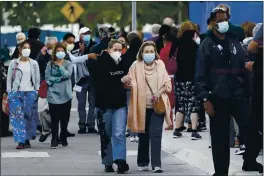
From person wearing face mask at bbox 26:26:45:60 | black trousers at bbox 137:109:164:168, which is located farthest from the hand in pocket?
person wearing face mask at bbox 26:26:45:60

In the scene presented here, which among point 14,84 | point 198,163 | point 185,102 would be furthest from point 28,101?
point 198,163

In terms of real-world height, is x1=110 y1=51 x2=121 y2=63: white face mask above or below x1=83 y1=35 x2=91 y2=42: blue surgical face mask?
below

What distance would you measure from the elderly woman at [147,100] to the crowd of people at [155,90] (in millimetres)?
13

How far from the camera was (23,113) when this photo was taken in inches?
775

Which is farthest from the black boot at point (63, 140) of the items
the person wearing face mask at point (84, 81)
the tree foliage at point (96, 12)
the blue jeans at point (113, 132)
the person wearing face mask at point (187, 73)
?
the tree foliage at point (96, 12)

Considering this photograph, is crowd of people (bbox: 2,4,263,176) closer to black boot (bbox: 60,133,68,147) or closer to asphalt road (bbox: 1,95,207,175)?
black boot (bbox: 60,133,68,147)

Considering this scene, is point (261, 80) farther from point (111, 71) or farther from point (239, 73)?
point (111, 71)

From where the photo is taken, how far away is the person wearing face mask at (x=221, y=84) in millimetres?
13680

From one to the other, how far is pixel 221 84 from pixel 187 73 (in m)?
6.23

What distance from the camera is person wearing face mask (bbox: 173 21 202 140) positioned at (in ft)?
65.3

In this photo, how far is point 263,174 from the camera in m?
13.7

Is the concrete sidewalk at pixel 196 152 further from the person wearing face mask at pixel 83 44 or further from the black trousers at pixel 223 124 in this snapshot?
the person wearing face mask at pixel 83 44

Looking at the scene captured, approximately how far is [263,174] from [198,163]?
107 inches

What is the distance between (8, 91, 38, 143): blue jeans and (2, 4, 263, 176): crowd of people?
16mm
